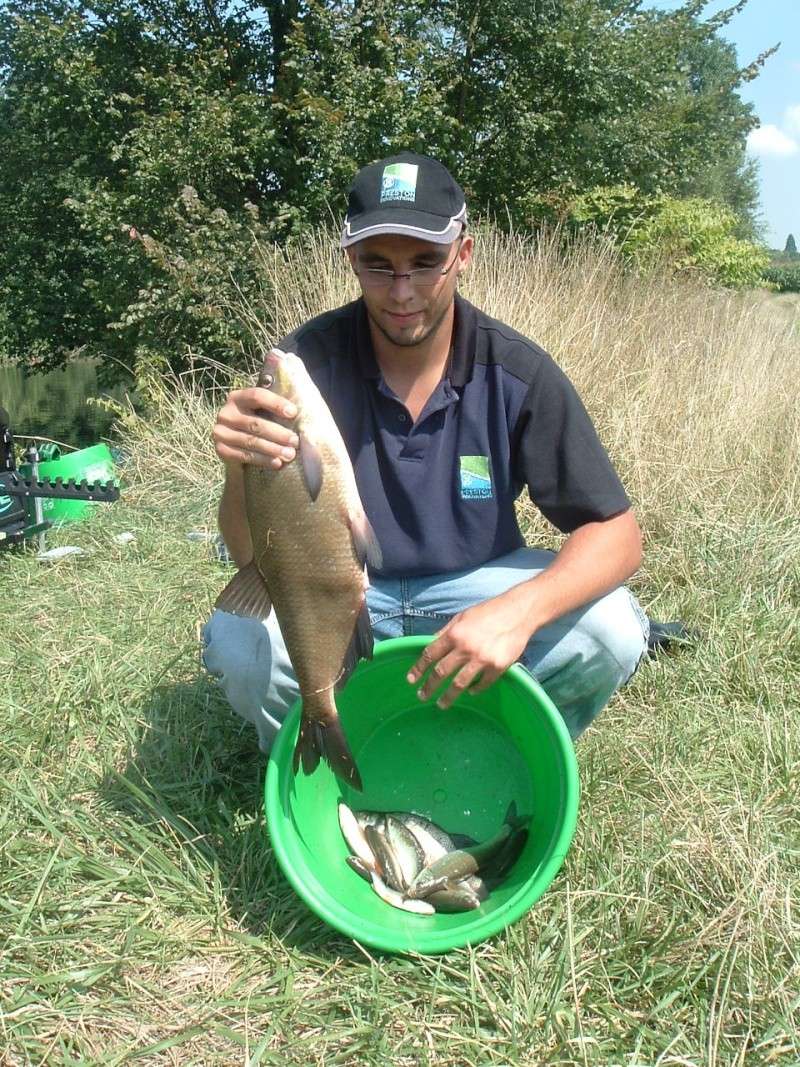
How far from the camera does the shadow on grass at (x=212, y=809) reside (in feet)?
7.19

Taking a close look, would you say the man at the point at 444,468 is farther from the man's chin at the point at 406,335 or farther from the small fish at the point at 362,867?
the small fish at the point at 362,867

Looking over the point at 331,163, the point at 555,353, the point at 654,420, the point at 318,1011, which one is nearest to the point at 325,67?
Answer: the point at 331,163

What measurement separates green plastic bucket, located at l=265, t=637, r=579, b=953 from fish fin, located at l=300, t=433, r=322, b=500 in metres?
0.56

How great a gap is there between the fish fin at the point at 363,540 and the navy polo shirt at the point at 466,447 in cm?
48

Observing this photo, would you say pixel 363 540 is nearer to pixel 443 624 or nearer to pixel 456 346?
pixel 443 624

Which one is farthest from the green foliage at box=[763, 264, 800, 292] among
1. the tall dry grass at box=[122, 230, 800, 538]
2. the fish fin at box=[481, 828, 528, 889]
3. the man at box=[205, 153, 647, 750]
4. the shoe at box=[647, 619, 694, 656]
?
the fish fin at box=[481, 828, 528, 889]

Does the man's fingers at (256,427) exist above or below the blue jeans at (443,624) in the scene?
above

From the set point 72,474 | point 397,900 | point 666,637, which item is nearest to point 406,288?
point 397,900

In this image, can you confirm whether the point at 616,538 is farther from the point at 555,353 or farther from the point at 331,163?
the point at 331,163

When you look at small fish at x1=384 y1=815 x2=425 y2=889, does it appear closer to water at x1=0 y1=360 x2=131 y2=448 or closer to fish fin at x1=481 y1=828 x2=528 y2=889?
fish fin at x1=481 y1=828 x2=528 y2=889

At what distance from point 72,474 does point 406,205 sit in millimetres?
4231

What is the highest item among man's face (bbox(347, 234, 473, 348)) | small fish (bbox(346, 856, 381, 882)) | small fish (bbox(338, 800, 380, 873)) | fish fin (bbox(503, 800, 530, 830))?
man's face (bbox(347, 234, 473, 348))

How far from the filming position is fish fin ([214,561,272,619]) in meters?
2.13

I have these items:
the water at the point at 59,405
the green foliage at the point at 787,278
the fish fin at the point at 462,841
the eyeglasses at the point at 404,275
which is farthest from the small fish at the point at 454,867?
the green foliage at the point at 787,278
